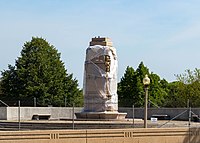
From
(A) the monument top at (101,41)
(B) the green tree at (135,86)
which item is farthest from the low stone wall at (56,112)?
(B) the green tree at (135,86)

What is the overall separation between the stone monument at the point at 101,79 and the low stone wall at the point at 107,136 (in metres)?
17.6

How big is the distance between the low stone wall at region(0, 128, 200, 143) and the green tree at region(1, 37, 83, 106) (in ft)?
166

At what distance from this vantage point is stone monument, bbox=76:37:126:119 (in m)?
38.2

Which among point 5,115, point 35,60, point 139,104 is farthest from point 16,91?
point 5,115

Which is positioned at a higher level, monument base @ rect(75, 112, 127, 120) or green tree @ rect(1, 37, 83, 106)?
green tree @ rect(1, 37, 83, 106)

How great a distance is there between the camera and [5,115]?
44.4 m

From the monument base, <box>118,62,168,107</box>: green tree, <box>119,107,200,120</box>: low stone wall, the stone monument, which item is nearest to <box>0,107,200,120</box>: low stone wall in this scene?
<box>119,107,200,120</box>: low stone wall

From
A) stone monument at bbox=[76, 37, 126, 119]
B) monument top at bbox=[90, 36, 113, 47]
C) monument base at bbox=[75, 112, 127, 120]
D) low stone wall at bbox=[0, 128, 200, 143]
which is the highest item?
monument top at bbox=[90, 36, 113, 47]

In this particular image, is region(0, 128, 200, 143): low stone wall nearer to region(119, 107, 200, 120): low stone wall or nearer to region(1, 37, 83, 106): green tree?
region(119, 107, 200, 120): low stone wall

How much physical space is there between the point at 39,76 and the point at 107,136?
55.3 metres

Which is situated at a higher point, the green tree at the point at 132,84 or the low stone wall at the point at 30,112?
the green tree at the point at 132,84

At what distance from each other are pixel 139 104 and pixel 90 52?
27.2m

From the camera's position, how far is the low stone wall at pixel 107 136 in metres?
17.2

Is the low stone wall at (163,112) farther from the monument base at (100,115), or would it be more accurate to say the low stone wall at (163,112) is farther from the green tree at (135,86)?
the green tree at (135,86)
